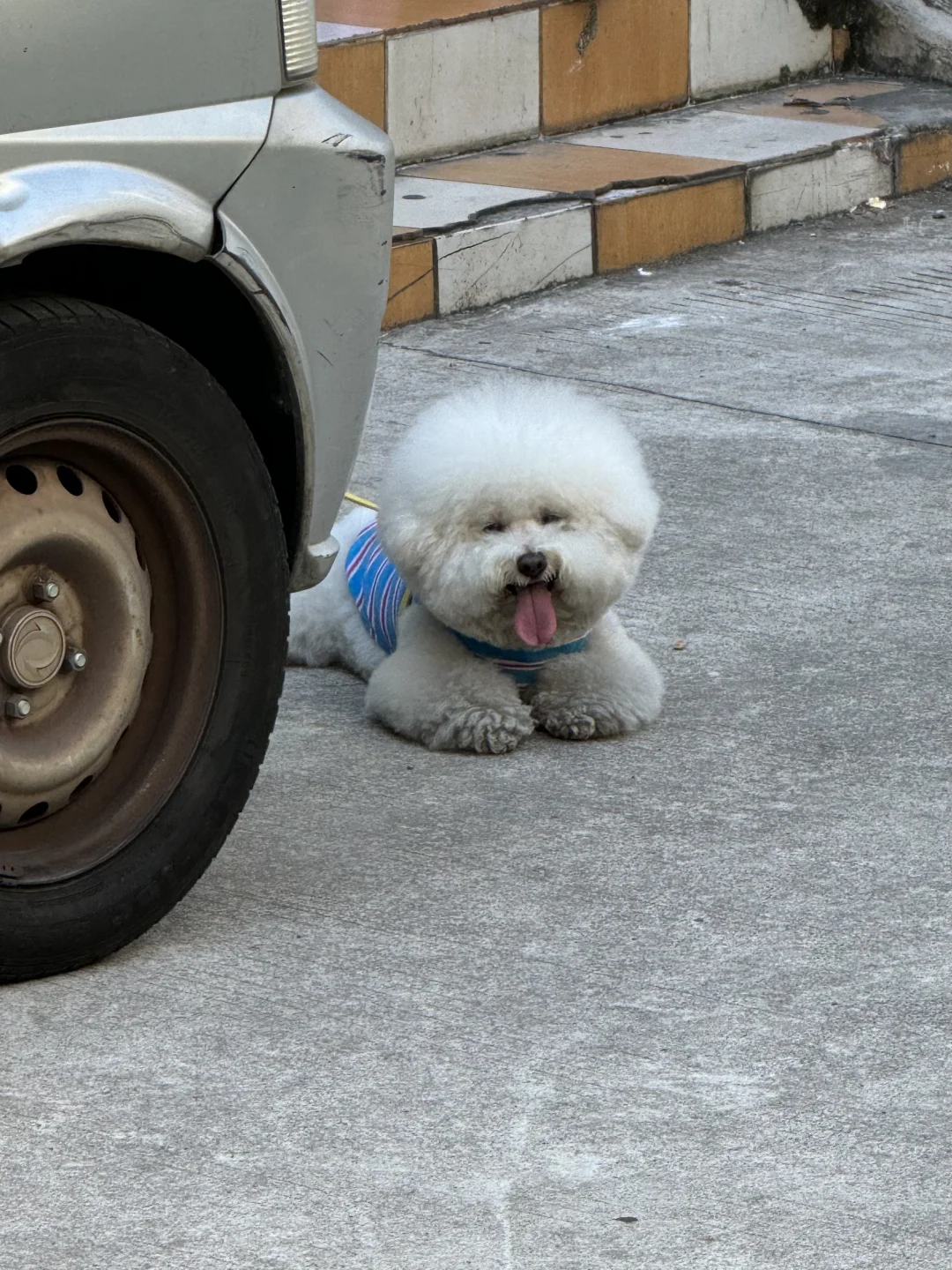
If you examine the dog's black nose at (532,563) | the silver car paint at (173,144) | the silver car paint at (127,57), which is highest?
the silver car paint at (127,57)

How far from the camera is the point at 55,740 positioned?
2.91 meters

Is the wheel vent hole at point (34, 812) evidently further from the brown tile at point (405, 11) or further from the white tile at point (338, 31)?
the brown tile at point (405, 11)

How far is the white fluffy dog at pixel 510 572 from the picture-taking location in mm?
3738

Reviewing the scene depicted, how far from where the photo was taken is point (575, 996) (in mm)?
2914

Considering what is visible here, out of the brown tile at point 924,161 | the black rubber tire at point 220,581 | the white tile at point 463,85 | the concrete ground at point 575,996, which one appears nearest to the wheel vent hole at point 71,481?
the black rubber tire at point 220,581

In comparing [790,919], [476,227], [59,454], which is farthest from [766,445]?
[59,454]

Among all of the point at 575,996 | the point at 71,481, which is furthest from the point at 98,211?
the point at 575,996

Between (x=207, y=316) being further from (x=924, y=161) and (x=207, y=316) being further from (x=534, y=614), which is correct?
(x=924, y=161)

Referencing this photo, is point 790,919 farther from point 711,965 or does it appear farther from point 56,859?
point 56,859

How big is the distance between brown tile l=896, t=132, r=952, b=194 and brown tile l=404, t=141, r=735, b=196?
0.99m

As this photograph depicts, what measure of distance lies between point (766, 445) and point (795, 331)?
125 centimetres

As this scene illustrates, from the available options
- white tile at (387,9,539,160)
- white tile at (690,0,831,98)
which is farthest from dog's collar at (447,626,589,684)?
white tile at (690,0,831,98)

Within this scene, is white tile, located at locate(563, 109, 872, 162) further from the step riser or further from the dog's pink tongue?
the dog's pink tongue

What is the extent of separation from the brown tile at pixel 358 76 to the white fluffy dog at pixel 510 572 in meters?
3.55
